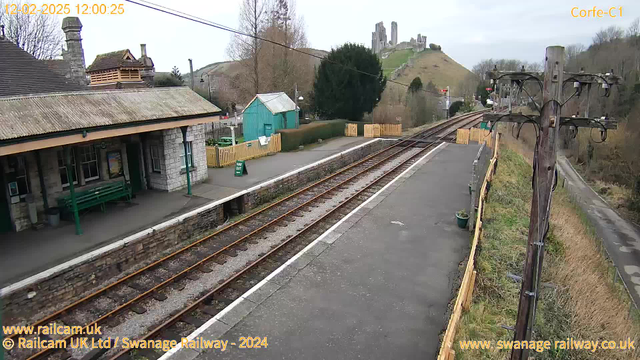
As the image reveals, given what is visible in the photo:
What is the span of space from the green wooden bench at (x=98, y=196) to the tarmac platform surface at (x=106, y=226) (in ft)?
1.25

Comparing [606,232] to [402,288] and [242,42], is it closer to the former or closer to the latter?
[402,288]

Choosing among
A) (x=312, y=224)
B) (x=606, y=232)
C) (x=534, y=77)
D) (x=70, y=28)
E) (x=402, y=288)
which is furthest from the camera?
(x=606, y=232)

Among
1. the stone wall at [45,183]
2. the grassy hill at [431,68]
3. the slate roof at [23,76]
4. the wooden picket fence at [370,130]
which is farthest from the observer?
the grassy hill at [431,68]

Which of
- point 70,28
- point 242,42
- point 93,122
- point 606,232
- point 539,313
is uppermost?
point 242,42

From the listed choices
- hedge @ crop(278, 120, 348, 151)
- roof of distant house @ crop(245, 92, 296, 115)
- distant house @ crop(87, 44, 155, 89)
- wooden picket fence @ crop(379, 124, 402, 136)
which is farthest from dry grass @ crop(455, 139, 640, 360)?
wooden picket fence @ crop(379, 124, 402, 136)

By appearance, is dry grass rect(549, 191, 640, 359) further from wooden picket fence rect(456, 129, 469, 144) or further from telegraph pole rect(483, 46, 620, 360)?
wooden picket fence rect(456, 129, 469, 144)

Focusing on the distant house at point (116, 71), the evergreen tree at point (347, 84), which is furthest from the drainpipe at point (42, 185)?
the evergreen tree at point (347, 84)

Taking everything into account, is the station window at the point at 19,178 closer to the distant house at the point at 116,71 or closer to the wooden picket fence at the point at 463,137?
the distant house at the point at 116,71

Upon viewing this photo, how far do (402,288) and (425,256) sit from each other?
1848 mm

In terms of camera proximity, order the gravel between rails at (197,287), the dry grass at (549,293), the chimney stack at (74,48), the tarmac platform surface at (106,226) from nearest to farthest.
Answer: the dry grass at (549,293) < the gravel between rails at (197,287) < the tarmac platform surface at (106,226) < the chimney stack at (74,48)

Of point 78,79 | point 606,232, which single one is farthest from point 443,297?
point 606,232

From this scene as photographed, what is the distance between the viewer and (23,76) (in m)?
13.6

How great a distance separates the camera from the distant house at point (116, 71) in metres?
17.2

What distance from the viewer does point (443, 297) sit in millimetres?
8422
